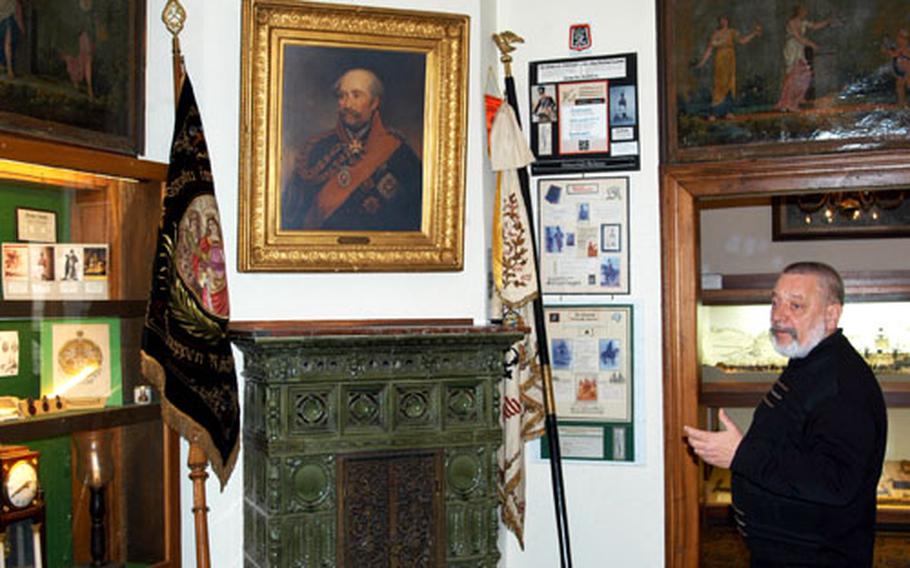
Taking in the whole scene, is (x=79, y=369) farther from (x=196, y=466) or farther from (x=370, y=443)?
(x=370, y=443)

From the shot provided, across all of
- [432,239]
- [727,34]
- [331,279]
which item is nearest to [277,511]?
[331,279]

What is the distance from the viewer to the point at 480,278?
14.5 feet

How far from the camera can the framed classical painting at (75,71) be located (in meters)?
3.35

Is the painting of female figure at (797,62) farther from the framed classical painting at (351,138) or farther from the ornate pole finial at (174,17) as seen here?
the ornate pole finial at (174,17)

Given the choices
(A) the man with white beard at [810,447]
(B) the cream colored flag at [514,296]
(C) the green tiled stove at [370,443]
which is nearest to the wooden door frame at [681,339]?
(B) the cream colored flag at [514,296]

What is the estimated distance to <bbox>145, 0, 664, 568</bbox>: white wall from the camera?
158 inches

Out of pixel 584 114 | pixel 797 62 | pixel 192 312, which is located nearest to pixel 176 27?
pixel 192 312

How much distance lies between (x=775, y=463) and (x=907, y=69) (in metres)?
2.12

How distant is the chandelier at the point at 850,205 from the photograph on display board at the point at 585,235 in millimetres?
2972

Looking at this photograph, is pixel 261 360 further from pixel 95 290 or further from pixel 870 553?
pixel 870 553

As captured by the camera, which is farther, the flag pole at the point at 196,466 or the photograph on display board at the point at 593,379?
the photograph on display board at the point at 593,379

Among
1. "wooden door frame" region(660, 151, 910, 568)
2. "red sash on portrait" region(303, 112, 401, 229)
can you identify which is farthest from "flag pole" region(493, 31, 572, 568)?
"red sash on portrait" region(303, 112, 401, 229)

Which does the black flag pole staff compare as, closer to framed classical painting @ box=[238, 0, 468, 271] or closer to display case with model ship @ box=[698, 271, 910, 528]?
framed classical painting @ box=[238, 0, 468, 271]

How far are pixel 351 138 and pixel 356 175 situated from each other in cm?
16
